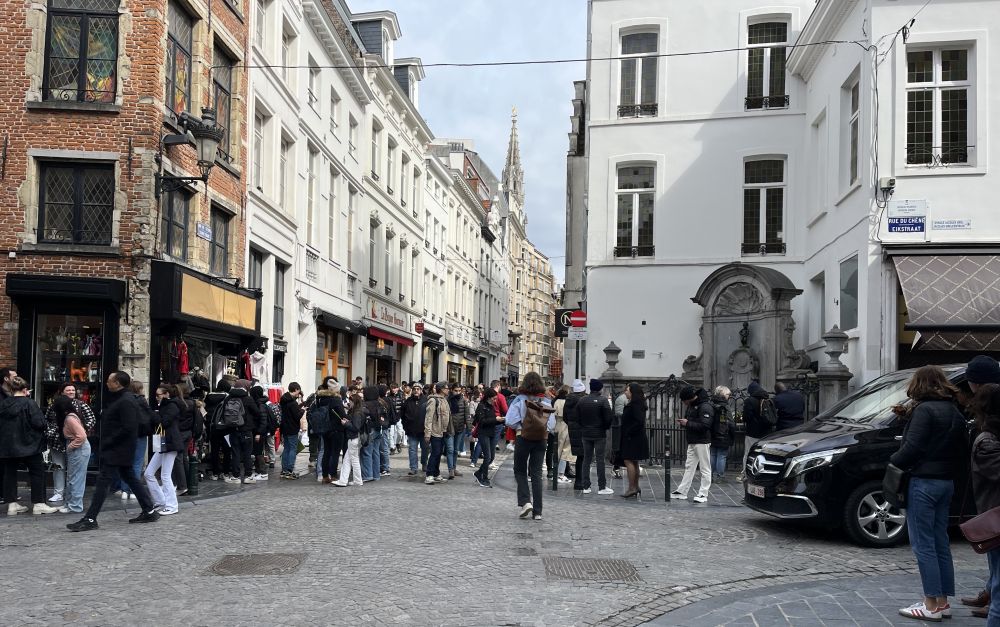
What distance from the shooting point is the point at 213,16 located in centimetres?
1800

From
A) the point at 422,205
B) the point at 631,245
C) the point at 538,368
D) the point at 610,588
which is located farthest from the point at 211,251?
the point at 538,368

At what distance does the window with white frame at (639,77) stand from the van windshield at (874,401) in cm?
1318

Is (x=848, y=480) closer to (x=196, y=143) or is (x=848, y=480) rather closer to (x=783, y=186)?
(x=196, y=143)

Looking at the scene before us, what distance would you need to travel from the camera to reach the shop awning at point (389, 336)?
31795 millimetres

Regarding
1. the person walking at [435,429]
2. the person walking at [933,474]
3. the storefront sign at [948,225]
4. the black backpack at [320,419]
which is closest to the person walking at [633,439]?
the person walking at [435,429]

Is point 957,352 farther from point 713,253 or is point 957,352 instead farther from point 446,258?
point 446,258

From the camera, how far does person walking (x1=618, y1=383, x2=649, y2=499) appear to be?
13.4 m

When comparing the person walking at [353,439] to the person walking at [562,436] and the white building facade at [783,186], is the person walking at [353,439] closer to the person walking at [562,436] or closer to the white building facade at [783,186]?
the person walking at [562,436]

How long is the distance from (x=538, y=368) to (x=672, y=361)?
87400 mm

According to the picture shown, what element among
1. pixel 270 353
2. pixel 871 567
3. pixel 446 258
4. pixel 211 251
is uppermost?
pixel 446 258

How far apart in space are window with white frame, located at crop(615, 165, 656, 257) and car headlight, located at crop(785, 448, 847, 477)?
43.0 ft

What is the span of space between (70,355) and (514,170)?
80266 millimetres

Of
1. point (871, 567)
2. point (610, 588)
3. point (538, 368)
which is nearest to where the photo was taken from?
point (610, 588)

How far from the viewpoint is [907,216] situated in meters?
15.7
